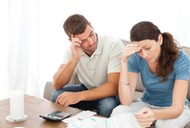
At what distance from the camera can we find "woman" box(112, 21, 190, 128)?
5.35 ft

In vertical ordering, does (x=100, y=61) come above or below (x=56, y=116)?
above

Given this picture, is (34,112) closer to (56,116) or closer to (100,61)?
(56,116)

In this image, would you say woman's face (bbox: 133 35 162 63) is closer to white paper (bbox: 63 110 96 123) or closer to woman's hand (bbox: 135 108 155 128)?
woman's hand (bbox: 135 108 155 128)

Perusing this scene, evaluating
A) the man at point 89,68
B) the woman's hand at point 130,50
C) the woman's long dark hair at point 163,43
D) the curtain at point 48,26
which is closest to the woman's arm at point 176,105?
the woman's long dark hair at point 163,43

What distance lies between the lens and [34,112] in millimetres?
1784

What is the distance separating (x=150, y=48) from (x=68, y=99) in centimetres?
62

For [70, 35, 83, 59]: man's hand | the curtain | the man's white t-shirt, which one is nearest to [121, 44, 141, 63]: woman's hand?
the man's white t-shirt

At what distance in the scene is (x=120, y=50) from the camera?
6.89 feet

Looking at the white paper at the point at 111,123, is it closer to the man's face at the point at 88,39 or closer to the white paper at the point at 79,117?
the white paper at the point at 79,117

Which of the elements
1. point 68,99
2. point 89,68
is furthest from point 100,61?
point 68,99

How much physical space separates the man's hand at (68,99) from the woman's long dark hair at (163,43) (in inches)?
21.2

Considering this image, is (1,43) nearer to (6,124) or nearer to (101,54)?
(101,54)

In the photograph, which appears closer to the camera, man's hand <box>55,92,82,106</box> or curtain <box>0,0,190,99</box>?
man's hand <box>55,92,82,106</box>

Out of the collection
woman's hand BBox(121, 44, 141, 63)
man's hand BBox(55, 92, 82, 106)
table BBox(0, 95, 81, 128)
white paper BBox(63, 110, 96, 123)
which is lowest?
table BBox(0, 95, 81, 128)
